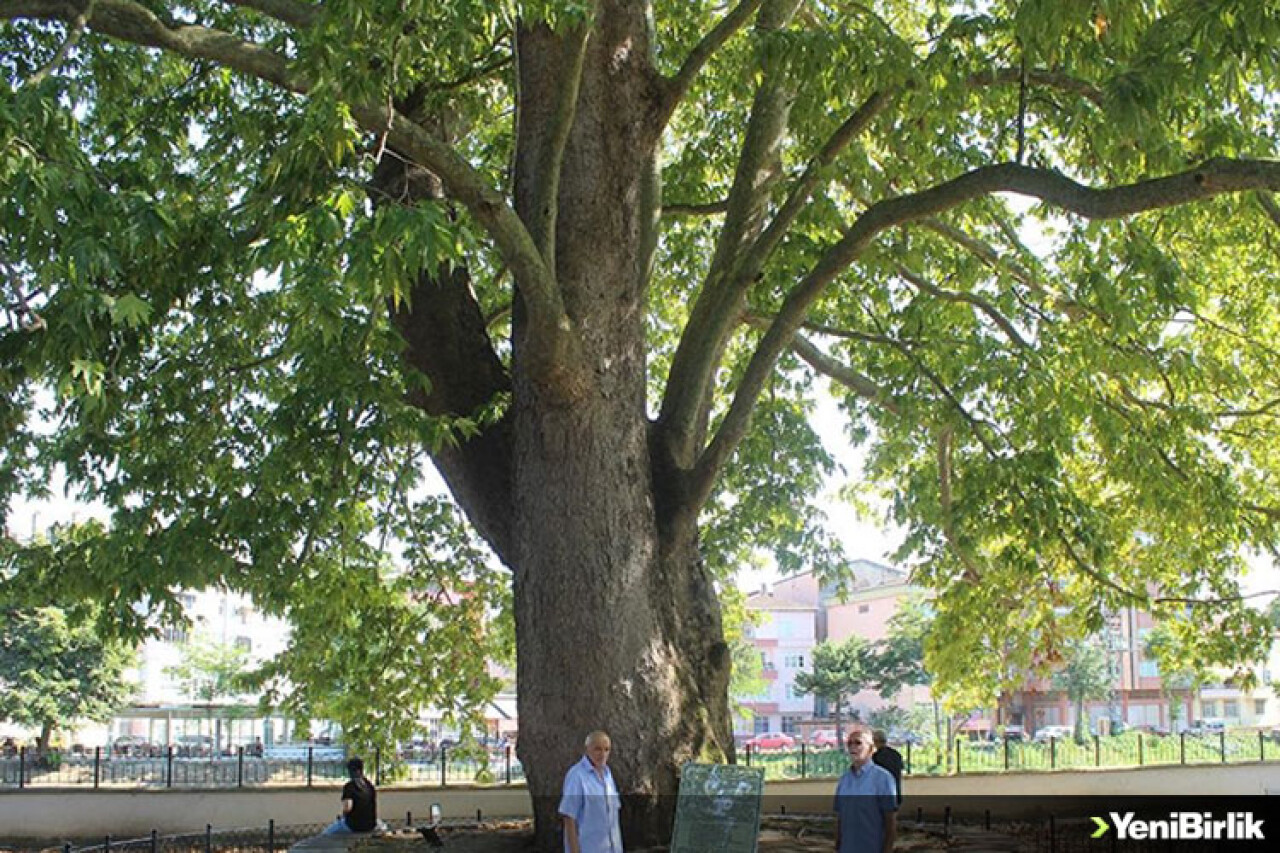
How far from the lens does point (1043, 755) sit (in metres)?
23.7

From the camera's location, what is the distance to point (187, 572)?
905cm

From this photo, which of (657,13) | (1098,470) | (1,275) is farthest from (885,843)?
(1098,470)

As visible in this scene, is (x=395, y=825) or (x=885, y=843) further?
(x=395, y=825)

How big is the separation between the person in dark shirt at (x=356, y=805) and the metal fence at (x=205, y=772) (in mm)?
8580

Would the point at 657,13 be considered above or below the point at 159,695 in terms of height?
above

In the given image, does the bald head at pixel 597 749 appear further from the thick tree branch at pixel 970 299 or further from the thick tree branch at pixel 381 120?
the thick tree branch at pixel 970 299

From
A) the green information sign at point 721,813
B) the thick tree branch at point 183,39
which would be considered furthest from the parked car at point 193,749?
the thick tree branch at point 183,39

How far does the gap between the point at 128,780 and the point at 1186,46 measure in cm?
1860

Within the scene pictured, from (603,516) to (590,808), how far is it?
2.72 meters

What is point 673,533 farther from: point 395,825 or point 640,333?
point 395,825

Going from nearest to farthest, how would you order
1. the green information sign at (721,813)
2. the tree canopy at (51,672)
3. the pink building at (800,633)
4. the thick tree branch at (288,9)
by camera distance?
the green information sign at (721,813), the thick tree branch at (288,9), the tree canopy at (51,672), the pink building at (800,633)

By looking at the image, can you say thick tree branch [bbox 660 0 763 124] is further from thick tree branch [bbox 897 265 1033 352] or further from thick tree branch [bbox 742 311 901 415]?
thick tree branch [bbox 897 265 1033 352]

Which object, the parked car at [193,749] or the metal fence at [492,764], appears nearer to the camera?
the metal fence at [492,764]

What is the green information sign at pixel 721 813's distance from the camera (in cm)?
846
